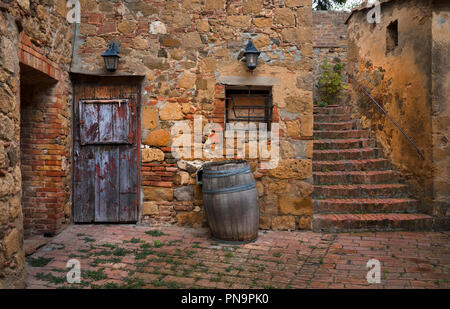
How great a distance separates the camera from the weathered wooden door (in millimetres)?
3934

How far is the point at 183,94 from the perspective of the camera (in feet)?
12.8

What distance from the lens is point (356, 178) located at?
14.9 feet

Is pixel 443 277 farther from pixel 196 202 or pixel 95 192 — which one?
pixel 95 192

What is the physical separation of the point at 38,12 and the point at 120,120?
1.45 metres

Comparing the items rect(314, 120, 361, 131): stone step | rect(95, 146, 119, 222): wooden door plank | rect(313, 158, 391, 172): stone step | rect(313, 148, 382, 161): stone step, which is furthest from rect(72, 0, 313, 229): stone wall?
rect(314, 120, 361, 131): stone step

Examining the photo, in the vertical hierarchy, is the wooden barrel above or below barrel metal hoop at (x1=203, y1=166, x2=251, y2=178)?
below

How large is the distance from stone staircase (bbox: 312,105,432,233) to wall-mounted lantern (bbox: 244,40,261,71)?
6.36 ft

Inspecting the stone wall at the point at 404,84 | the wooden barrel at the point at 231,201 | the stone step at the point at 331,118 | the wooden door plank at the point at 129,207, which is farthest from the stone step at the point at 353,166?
the wooden door plank at the point at 129,207

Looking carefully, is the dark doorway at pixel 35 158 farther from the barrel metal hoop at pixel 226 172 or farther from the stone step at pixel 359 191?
the stone step at pixel 359 191

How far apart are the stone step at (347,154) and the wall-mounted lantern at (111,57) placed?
3.40m

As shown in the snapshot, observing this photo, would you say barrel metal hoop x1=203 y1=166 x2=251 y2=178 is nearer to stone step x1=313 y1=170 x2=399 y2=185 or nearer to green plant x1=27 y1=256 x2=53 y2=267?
stone step x1=313 y1=170 x2=399 y2=185

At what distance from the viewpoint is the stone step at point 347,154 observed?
16.3 feet

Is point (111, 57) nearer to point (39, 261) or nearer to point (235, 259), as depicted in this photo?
point (39, 261)
